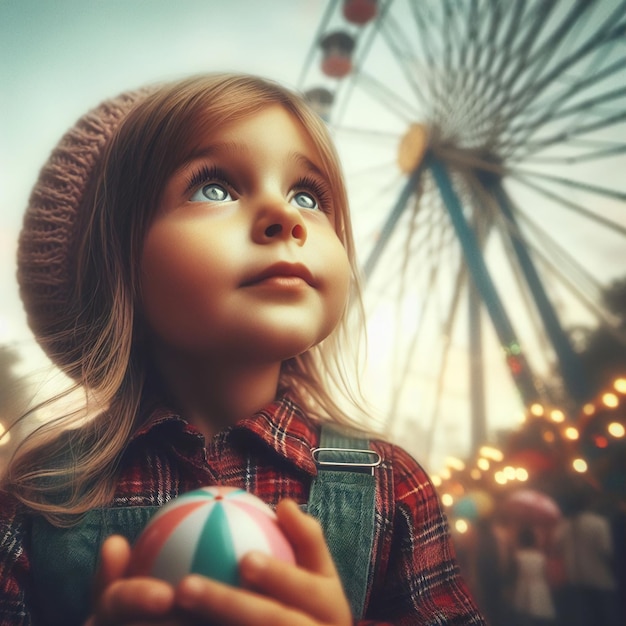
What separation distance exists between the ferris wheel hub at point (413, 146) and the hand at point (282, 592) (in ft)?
10.4

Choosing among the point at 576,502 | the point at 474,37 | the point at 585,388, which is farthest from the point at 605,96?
the point at 576,502

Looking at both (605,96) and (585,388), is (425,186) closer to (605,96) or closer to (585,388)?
(605,96)

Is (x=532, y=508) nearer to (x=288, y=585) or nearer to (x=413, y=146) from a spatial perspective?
(x=413, y=146)

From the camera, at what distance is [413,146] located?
10.8 feet

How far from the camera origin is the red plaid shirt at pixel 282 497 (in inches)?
22.0

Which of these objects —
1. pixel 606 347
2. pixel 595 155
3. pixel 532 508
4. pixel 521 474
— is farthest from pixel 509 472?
pixel 595 155

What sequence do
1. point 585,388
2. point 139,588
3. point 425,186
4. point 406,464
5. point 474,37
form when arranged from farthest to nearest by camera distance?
point 425,186
point 474,37
point 585,388
point 406,464
point 139,588

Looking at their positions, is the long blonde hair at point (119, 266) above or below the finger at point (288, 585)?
above

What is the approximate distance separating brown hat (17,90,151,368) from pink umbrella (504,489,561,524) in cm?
237

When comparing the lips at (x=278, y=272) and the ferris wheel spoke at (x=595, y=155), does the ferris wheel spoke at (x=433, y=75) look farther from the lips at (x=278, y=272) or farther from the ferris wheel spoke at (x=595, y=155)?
the lips at (x=278, y=272)

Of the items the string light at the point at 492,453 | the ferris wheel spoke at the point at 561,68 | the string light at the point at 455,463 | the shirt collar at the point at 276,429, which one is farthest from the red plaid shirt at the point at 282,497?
the ferris wheel spoke at the point at 561,68

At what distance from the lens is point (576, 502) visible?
228cm

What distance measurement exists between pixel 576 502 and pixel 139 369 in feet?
7.31

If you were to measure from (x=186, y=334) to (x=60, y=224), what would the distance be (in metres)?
0.30
